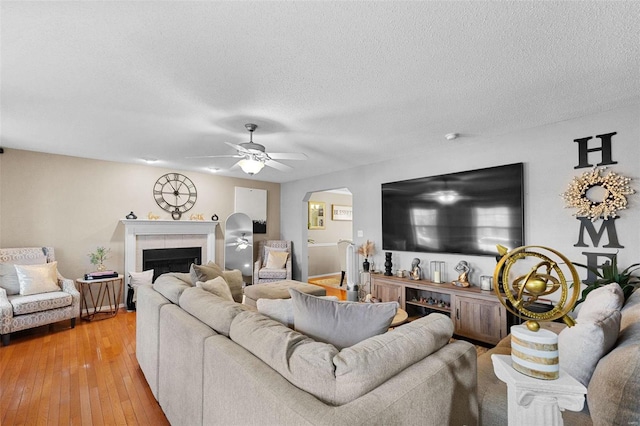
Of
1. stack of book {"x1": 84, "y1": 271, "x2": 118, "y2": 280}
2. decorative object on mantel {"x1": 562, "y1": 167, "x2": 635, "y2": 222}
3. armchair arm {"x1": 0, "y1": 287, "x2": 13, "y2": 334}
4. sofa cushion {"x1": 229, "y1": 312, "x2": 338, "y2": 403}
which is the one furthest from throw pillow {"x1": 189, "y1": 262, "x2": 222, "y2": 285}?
decorative object on mantel {"x1": 562, "y1": 167, "x2": 635, "y2": 222}

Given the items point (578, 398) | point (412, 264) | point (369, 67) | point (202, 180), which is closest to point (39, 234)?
point (202, 180)

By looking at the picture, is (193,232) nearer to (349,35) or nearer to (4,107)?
(4,107)

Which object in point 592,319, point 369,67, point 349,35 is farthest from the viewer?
point 369,67

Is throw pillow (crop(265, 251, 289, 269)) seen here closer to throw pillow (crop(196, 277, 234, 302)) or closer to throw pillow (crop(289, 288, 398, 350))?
throw pillow (crop(196, 277, 234, 302))

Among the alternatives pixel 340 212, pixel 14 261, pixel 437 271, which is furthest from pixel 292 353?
pixel 340 212

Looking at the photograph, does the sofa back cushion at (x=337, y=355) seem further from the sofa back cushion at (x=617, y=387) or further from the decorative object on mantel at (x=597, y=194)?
the decorative object on mantel at (x=597, y=194)

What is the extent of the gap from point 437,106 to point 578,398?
2.29m

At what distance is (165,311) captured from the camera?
2057 millimetres

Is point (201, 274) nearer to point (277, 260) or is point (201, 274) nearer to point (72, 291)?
point (72, 291)

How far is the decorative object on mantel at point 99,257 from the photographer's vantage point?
170 inches

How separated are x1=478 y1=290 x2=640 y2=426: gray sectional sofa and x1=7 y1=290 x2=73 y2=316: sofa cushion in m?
4.42

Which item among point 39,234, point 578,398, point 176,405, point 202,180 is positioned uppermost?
point 202,180

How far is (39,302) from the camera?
3385 mm

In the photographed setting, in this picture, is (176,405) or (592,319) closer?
(592,319)
